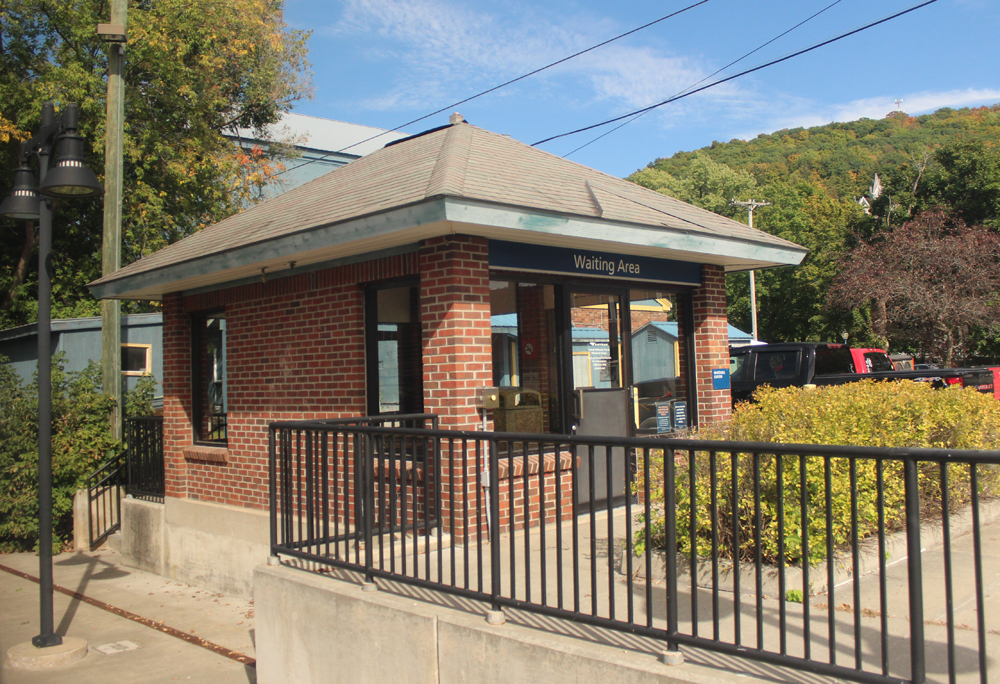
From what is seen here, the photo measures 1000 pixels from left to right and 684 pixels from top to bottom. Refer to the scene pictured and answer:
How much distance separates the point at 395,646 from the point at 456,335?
2.60 meters

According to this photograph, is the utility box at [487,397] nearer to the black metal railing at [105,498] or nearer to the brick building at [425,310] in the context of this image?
the brick building at [425,310]

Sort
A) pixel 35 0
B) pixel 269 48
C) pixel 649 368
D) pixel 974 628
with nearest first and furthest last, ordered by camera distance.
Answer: pixel 974 628 → pixel 649 368 → pixel 35 0 → pixel 269 48

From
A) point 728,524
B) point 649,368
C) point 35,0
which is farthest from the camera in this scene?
point 35,0

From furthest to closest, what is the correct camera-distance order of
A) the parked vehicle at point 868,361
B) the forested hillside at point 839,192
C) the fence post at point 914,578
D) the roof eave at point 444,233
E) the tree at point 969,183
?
the forested hillside at point 839,192, the tree at point 969,183, the parked vehicle at point 868,361, the roof eave at point 444,233, the fence post at point 914,578

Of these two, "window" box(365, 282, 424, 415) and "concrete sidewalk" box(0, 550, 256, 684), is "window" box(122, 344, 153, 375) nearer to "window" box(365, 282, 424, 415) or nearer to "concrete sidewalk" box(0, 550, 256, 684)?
"concrete sidewalk" box(0, 550, 256, 684)

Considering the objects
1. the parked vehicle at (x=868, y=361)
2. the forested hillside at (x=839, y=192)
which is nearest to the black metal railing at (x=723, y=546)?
the parked vehicle at (x=868, y=361)

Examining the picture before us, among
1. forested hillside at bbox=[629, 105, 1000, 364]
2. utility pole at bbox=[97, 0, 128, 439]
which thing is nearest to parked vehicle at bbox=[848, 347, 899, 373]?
utility pole at bbox=[97, 0, 128, 439]

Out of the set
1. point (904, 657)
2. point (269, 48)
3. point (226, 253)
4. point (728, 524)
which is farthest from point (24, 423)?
point (269, 48)

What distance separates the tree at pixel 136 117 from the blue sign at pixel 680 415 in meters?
12.9

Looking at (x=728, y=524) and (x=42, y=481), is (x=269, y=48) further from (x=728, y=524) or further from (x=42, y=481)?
(x=728, y=524)

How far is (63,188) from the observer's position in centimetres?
624

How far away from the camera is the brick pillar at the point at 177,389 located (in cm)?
974

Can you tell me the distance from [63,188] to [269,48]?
55.6 ft

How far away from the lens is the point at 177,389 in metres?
9.76
